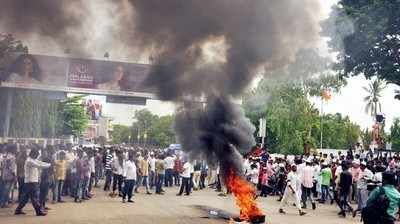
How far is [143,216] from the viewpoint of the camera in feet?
39.8

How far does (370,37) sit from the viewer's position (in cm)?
1662

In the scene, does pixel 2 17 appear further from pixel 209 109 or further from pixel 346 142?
pixel 346 142

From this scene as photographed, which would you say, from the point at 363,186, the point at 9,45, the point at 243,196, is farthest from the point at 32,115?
the point at 243,196

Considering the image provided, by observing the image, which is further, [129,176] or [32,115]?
[32,115]

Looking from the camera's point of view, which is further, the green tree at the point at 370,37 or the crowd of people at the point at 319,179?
the green tree at the point at 370,37

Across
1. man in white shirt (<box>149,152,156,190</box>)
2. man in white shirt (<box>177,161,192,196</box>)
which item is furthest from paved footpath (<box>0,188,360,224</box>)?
man in white shirt (<box>149,152,156,190</box>)

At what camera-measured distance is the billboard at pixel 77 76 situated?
16.1m

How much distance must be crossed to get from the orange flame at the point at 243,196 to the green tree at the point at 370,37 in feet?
20.4

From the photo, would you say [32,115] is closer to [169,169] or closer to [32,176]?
[169,169]

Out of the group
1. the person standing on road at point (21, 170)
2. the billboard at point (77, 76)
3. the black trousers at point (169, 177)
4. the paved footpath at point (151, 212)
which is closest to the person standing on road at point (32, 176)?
the paved footpath at point (151, 212)

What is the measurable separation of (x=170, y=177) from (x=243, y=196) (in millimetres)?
9714

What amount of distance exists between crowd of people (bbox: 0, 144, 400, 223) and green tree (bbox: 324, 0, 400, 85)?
140 inches

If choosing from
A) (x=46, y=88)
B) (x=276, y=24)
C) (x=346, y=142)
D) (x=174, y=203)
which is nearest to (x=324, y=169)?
(x=174, y=203)

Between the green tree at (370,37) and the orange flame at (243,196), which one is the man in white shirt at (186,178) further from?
the green tree at (370,37)
